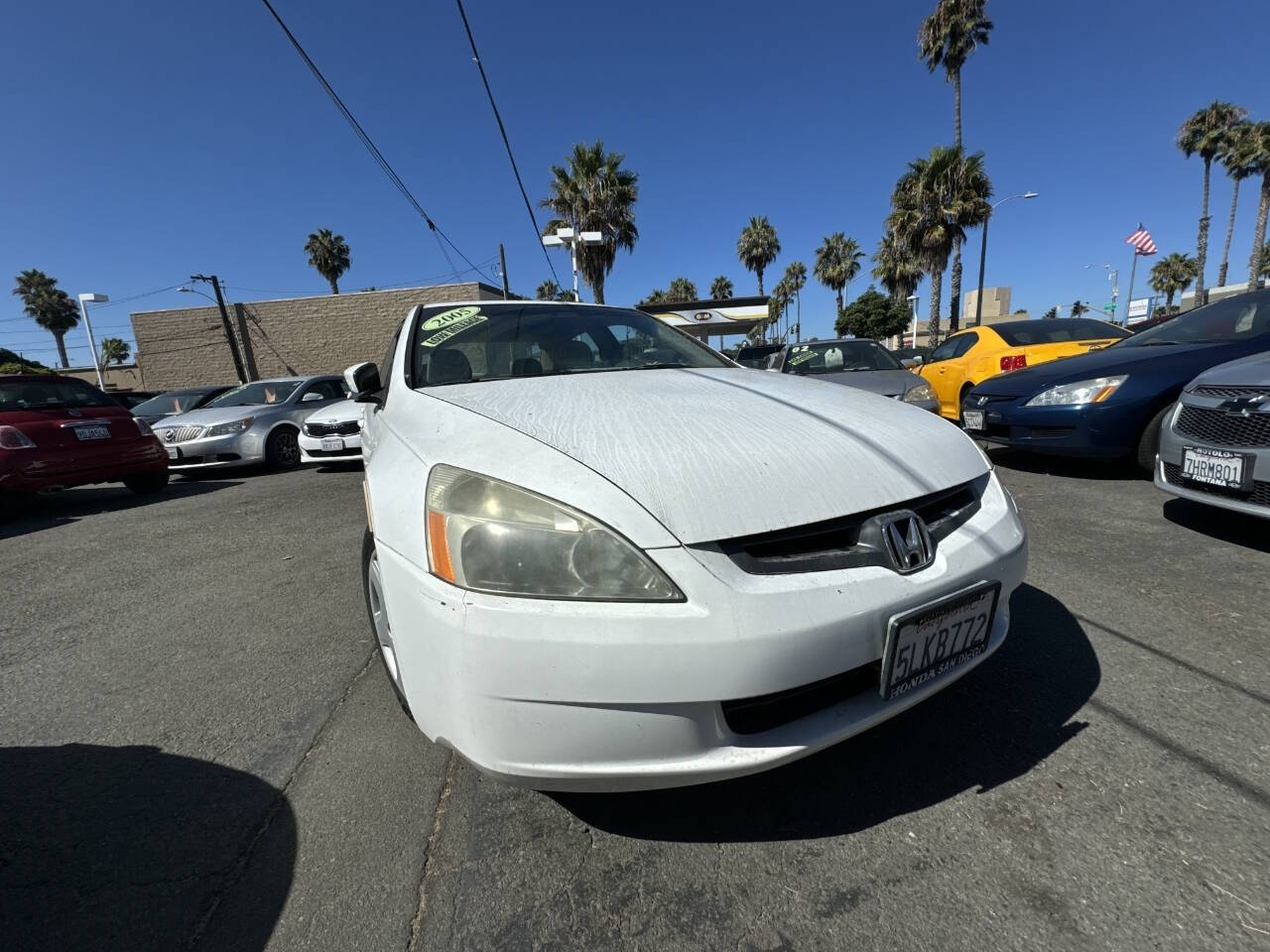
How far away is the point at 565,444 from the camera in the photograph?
1.30 m

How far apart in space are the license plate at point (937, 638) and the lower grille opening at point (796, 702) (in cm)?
4

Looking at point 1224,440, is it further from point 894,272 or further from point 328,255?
point 328,255

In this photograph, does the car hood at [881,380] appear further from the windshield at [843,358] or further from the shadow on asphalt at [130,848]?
the shadow on asphalt at [130,848]

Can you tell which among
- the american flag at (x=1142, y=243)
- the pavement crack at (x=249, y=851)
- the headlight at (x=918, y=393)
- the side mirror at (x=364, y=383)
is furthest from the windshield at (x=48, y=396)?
the american flag at (x=1142, y=243)

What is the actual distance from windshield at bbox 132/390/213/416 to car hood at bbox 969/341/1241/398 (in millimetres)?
11791

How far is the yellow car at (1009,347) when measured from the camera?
605 cm

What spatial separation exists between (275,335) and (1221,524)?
26.6 meters

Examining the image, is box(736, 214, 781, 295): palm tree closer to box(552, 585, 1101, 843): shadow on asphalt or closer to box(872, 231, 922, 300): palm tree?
box(872, 231, 922, 300): palm tree

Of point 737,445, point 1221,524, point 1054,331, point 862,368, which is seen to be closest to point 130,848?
point 737,445

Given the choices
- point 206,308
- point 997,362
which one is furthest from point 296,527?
point 206,308

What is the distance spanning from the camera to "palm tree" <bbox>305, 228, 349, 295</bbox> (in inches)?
1304

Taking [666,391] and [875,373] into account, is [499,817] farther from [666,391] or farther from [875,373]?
[875,373]

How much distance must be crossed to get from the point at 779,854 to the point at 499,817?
698 millimetres

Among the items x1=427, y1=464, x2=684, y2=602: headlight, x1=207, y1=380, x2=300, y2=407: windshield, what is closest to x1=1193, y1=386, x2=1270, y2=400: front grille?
x1=427, y1=464, x2=684, y2=602: headlight
